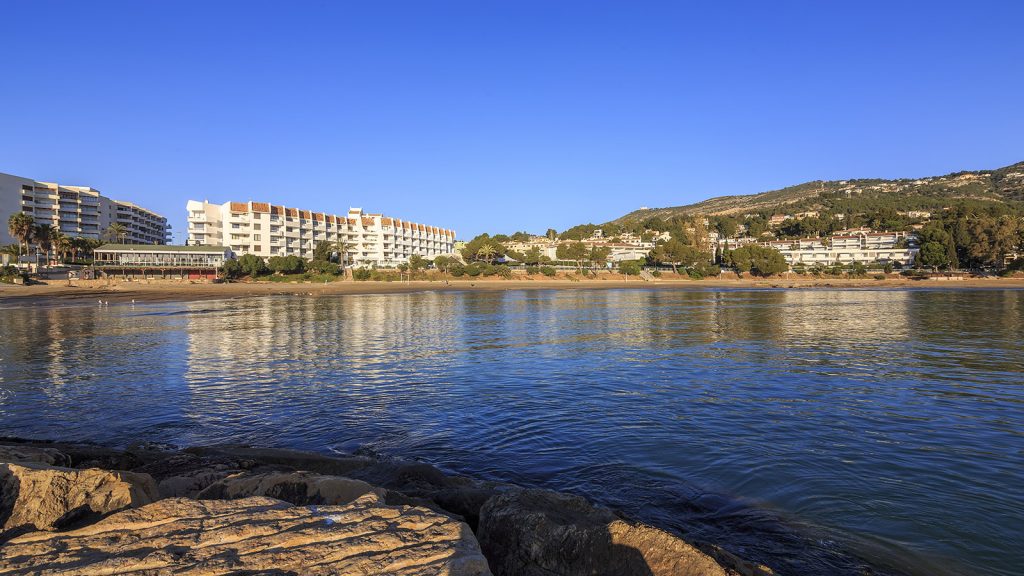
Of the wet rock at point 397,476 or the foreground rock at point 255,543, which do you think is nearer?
the foreground rock at point 255,543

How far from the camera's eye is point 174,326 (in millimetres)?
33812

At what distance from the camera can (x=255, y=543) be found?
13.1ft

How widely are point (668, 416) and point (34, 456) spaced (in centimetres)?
1043

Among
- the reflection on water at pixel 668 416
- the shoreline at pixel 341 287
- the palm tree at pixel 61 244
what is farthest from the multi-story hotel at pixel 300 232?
the reflection on water at pixel 668 416

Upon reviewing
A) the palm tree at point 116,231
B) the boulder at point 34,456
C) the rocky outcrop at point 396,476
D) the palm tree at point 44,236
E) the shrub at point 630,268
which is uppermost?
the palm tree at point 116,231

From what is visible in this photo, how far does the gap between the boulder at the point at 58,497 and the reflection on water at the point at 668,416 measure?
4.69 m

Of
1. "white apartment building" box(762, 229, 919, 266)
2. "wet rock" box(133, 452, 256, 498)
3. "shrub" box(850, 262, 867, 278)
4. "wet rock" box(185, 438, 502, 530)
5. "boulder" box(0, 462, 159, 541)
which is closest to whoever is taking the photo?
"boulder" box(0, 462, 159, 541)

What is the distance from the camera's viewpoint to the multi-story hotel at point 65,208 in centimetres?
11244

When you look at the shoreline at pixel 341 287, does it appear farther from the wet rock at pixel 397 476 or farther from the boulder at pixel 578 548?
the boulder at pixel 578 548

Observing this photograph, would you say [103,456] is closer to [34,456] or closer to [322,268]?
[34,456]

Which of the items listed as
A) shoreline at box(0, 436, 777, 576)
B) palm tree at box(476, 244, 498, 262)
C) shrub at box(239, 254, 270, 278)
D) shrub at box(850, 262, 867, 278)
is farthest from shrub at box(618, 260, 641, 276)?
shoreline at box(0, 436, 777, 576)

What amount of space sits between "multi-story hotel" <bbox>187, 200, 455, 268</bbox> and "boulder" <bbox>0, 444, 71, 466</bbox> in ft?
377

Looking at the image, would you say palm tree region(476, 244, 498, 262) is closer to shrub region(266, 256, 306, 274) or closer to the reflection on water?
shrub region(266, 256, 306, 274)

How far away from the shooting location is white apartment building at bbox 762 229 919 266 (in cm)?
13938
